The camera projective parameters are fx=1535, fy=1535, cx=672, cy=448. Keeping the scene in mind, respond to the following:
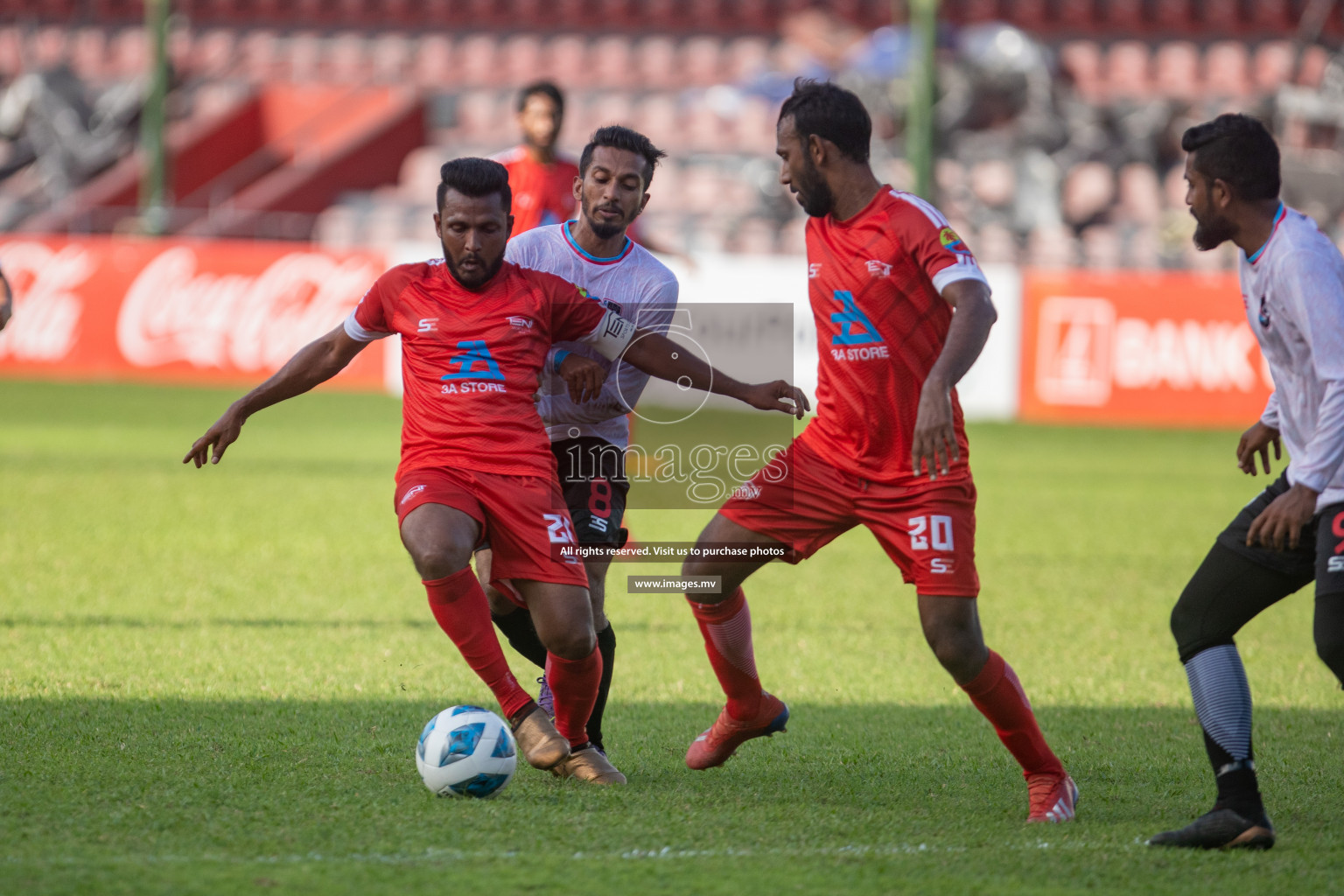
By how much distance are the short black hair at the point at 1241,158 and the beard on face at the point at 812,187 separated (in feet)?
3.52

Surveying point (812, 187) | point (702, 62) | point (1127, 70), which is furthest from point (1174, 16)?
point (812, 187)

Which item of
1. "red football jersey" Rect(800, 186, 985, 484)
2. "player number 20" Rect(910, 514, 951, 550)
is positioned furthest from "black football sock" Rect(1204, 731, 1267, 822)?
"red football jersey" Rect(800, 186, 985, 484)

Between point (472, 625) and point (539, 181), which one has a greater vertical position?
point (539, 181)

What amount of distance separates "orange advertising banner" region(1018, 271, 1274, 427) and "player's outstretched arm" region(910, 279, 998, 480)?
547 inches

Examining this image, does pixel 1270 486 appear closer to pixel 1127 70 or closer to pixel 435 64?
pixel 1127 70

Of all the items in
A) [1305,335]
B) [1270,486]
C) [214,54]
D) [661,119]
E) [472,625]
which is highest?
[214,54]

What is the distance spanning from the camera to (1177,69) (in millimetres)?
28953

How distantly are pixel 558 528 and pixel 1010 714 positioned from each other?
4.97 ft

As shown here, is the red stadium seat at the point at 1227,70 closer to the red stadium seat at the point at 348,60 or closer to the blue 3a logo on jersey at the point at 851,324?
the red stadium seat at the point at 348,60

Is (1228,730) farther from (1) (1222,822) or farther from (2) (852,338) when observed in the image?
(2) (852,338)

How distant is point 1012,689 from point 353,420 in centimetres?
1409

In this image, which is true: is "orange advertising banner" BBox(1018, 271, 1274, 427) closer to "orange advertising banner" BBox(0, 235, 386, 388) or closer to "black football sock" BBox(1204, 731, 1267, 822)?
"orange advertising banner" BBox(0, 235, 386, 388)

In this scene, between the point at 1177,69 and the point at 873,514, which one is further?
the point at 1177,69

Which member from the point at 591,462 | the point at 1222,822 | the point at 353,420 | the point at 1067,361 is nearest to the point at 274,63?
the point at 353,420
